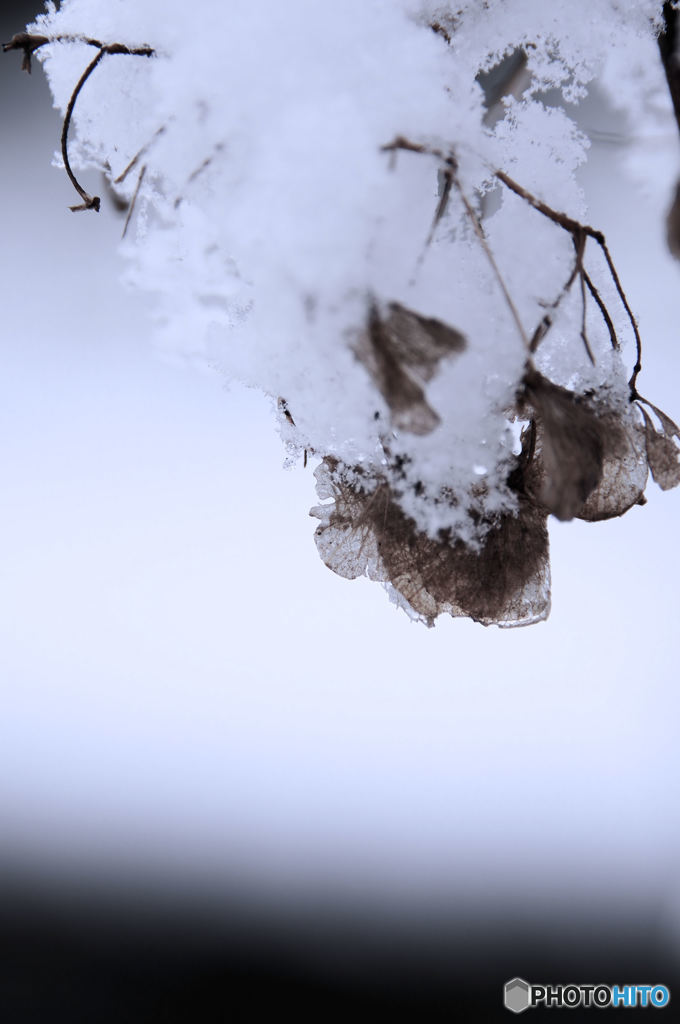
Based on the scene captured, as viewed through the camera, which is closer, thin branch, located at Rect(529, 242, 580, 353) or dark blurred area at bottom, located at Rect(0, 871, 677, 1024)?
thin branch, located at Rect(529, 242, 580, 353)

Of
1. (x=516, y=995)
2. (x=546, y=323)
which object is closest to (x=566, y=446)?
(x=546, y=323)

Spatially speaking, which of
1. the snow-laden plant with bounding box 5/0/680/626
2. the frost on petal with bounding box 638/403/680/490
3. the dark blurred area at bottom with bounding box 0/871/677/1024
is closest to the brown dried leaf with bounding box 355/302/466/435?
the snow-laden plant with bounding box 5/0/680/626

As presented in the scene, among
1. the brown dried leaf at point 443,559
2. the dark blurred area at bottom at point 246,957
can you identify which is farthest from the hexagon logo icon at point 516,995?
the brown dried leaf at point 443,559

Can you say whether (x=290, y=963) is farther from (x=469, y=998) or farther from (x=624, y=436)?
(x=624, y=436)

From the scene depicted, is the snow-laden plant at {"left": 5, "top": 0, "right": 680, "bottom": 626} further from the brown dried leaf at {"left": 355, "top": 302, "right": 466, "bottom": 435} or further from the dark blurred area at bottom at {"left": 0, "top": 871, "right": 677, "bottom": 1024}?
the dark blurred area at bottom at {"left": 0, "top": 871, "right": 677, "bottom": 1024}

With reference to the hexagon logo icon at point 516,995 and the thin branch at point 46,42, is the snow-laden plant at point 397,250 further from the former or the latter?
the hexagon logo icon at point 516,995

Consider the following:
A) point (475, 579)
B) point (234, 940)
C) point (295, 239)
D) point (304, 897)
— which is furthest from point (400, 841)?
point (295, 239)

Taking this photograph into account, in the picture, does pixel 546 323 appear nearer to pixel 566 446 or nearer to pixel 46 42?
pixel 566 446
